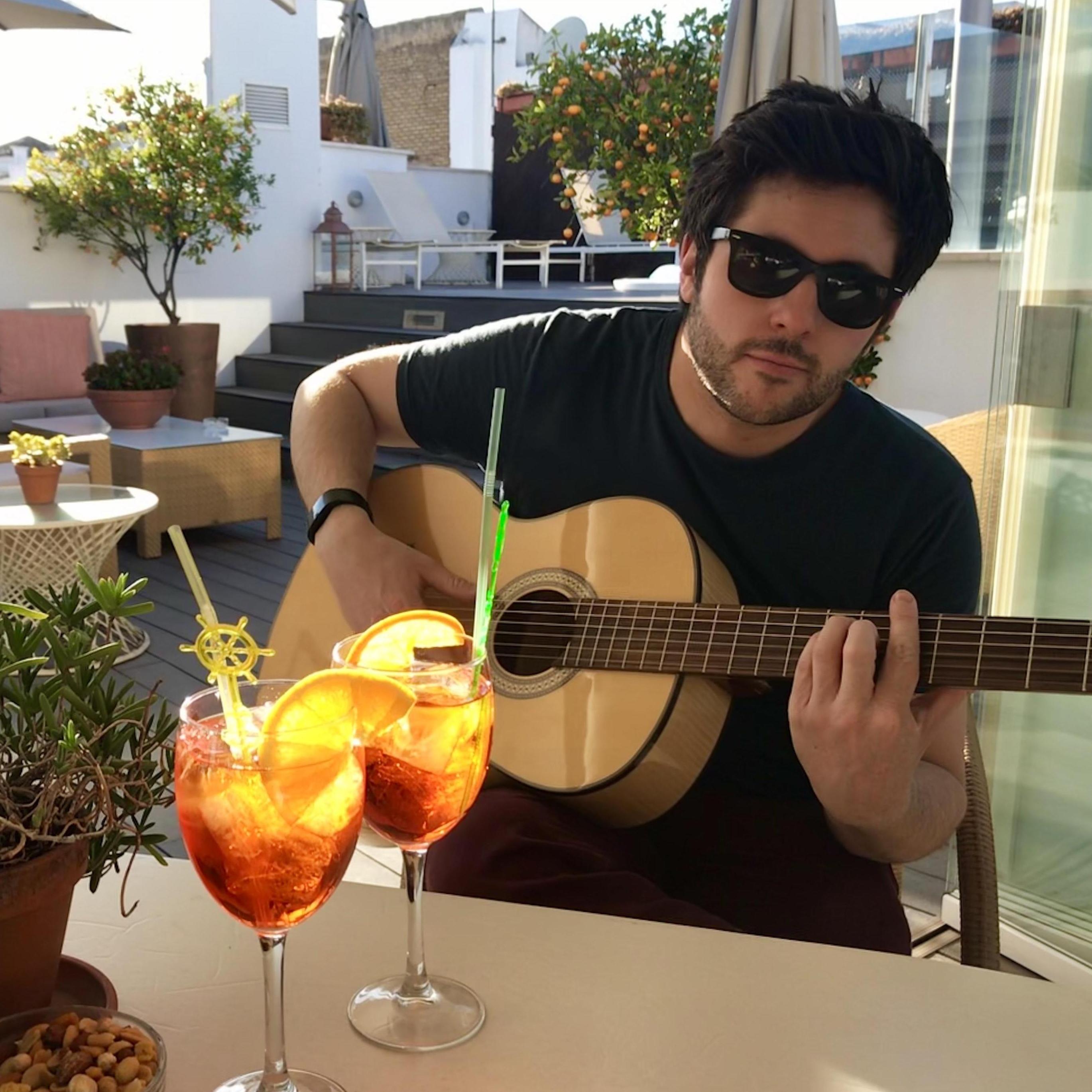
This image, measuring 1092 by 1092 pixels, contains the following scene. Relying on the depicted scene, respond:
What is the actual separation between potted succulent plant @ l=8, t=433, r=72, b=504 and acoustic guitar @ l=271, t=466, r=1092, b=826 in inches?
112

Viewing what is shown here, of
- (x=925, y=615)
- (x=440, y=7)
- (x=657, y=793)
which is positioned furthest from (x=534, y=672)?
(x=440, y=7)

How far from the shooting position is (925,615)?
1.14m

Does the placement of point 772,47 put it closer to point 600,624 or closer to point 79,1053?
point 600,624

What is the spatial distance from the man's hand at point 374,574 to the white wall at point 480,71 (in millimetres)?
12110

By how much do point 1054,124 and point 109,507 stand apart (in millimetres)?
3140

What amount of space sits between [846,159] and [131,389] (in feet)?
16.8

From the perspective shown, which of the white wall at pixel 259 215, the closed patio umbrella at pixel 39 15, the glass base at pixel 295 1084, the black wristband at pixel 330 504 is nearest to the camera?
the glass base at pixel 295 1084

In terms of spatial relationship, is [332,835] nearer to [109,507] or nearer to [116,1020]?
[116,1020]

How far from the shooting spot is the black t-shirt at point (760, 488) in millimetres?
1434

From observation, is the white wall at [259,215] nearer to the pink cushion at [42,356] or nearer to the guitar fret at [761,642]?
the pink cushion at [42,356]

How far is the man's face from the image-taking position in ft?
4.70

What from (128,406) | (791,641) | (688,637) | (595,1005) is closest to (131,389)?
(128,406)

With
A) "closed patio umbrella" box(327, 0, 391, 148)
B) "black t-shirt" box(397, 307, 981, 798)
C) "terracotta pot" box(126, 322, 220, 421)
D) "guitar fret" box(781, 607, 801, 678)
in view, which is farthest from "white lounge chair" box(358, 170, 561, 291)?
"guitar fret" box(781, 607, 801, 678)

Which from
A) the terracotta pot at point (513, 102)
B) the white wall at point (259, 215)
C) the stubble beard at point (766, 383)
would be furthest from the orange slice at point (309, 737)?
the terracotta pot at point (513, 102)
